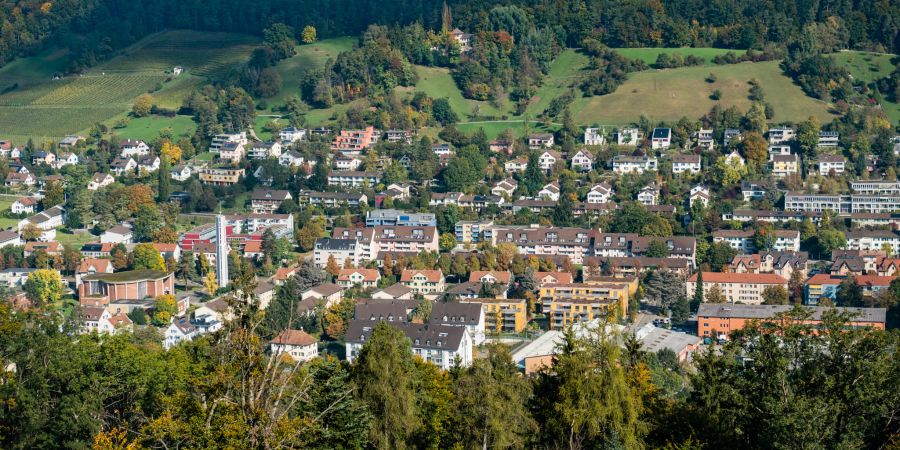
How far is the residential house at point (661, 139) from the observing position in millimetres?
36656

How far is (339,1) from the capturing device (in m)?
49.0

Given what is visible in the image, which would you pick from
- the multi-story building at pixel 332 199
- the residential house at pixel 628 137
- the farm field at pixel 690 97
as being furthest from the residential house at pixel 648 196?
the multi-story building at pixel 332 199

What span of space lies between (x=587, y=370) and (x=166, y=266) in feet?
64.7

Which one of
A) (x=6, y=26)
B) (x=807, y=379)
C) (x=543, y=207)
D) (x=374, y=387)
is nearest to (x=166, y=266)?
(x=543, y=207)

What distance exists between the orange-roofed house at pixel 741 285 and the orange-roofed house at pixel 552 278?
2.63 m

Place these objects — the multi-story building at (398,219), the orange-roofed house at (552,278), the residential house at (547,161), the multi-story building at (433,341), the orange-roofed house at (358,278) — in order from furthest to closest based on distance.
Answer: the residential house at (547,161), the multi-story building at (398,219), the orange-roofed house at (358,278), the orange-roofed house at (552,278), the multi-story building at (433,341)

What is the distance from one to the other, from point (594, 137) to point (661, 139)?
2012 millimetres

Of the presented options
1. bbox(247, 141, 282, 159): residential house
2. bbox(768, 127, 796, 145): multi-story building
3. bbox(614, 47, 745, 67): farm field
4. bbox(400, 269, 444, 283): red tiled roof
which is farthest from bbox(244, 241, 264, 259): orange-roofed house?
bbox(614, 47, 745, 67): farm field

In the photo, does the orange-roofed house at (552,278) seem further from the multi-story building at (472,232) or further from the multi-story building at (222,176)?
the multi-story building at (222,176)

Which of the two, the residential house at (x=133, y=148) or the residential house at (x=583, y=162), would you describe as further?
the residential house at (x=133, y=148)

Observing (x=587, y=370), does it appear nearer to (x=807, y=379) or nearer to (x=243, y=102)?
(x=807, y=379)

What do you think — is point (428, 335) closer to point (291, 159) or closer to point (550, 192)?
point (550, 192)

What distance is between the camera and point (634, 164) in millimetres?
35219

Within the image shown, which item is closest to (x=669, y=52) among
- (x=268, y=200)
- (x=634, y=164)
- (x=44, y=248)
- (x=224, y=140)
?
(x=634, y=164)
